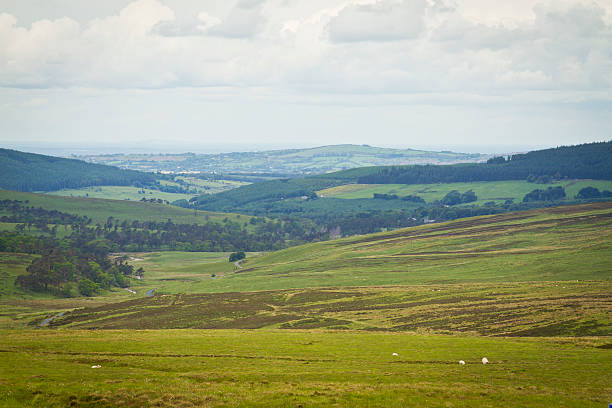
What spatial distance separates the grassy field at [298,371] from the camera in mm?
36844

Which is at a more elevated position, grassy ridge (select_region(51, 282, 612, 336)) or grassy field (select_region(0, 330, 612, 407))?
grassy field (select_region(0, 330, 612, 407))

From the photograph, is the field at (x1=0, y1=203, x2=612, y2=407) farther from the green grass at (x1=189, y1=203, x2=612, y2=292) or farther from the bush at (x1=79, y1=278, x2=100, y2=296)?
the bush at (x1=79, y1=278, x2=100, y2=296)

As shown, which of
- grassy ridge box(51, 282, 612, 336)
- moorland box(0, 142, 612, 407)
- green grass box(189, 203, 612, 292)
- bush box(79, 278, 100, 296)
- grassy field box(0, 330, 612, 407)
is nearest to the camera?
grassy field box(0, 330, 612, 407)

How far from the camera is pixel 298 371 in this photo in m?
46.8

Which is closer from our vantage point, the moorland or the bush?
the moorland

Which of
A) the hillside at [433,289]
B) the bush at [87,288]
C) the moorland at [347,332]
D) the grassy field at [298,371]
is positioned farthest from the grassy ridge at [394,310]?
the bush at [87,288]

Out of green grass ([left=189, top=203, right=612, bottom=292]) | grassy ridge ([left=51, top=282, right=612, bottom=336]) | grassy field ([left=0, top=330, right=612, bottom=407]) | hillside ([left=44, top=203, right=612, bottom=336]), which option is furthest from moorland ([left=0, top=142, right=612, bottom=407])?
green grass ([left=189, top=203, right=612, bottom=292])

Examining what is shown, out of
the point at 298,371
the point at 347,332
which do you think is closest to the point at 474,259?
the point at 347,332

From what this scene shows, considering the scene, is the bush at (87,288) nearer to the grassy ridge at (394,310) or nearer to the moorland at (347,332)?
the moorland at (347,332)

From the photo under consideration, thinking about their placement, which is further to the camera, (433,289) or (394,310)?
(433,289)

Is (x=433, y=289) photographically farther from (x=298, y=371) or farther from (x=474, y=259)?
(x=298, y=371)

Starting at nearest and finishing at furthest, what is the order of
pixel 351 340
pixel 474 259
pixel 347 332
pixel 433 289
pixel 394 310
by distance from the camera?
pixel 351 340 < pixel 347 332 < pixel 394 310 < pixel 433 289 < pixel 474 259

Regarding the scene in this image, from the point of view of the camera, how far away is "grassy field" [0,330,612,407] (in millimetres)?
36844

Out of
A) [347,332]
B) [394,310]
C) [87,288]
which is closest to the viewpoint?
[347,332]
